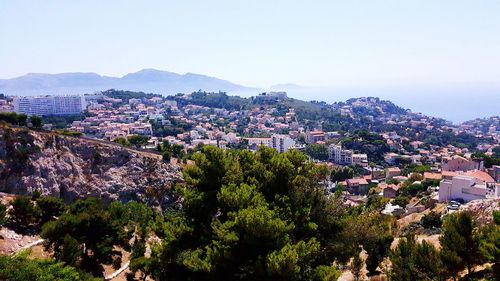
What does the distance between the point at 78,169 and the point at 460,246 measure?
3166 cm

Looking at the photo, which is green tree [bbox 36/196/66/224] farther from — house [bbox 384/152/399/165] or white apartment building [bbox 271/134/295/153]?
house [bbox 384/152/399/165]

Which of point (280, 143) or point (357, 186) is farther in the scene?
point (280, 143)

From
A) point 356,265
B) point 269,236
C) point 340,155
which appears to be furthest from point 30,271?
point 340,155

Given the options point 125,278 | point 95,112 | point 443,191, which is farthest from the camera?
point 95,112

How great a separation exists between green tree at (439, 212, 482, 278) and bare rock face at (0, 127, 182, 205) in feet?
93.3

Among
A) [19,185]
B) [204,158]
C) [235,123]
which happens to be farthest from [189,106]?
[204,158]

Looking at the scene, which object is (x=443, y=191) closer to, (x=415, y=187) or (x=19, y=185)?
(x=415, y=187)

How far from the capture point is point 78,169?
33.9 metres

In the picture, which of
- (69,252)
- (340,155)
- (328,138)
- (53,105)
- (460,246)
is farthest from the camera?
(53,105)

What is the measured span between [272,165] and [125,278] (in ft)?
27.7

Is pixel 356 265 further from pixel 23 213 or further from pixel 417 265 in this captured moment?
pixel 23 213

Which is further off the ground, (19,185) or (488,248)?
(488,248)

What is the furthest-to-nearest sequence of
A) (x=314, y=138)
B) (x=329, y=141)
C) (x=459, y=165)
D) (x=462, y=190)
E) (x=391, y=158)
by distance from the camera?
1. (x=314, y=138)
2. (x=329, y=141)
3. (x=391, y=158)
4. (x=459, y=165)
5. (x=462, y=190)

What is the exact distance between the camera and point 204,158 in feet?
34.8
